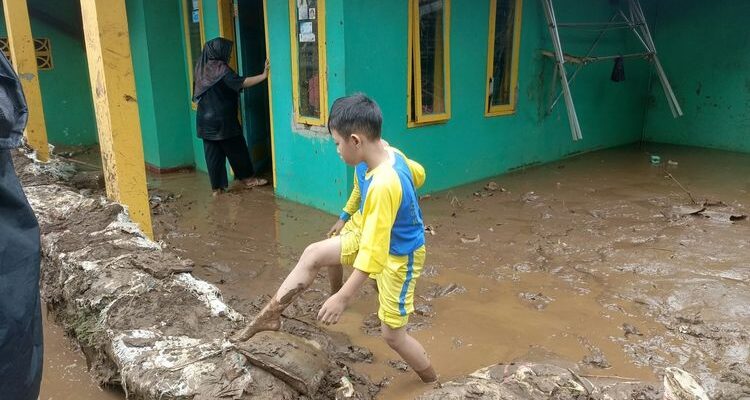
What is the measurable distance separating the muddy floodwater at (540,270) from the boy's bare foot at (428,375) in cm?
9

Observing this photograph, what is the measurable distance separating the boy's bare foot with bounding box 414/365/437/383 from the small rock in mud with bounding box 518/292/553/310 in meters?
1.14

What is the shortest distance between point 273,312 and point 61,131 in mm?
8447

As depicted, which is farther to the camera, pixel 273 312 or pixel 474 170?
pixel 474 170

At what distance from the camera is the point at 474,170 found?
6.81 m

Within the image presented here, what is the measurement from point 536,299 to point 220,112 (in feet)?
13.9

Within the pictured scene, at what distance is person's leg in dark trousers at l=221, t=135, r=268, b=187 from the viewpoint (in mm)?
6602

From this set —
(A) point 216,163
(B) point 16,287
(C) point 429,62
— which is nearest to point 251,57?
(A) point 216,163

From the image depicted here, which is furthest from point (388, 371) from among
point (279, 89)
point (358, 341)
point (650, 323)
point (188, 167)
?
point (188, 167)

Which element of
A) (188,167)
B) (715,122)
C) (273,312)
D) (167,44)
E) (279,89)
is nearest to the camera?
(273,312)

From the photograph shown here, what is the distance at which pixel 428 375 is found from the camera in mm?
2744

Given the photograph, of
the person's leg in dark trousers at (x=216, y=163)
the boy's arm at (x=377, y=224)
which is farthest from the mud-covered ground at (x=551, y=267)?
the boy's arm at (x=377, y=224)

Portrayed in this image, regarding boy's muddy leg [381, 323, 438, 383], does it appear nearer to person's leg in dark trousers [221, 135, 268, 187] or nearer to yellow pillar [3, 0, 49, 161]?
person's leg in dark trousers [221, 135, 268, 187]

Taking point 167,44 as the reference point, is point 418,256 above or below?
below

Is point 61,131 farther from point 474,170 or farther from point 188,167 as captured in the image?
point 474,170
